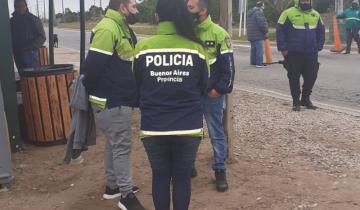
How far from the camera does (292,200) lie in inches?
176

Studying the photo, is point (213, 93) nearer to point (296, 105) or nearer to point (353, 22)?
point (296, 105)

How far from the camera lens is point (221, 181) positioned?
481 centimetres

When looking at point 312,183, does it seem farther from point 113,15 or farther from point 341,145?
point 113,15

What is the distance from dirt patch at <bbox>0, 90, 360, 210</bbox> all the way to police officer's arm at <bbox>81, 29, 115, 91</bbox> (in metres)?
1.22

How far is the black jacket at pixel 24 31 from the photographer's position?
8.84 metres

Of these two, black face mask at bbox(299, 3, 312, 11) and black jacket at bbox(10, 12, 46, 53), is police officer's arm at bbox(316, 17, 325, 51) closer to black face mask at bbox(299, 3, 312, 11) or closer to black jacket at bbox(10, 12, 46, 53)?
black face mask at bbox(299, 3, 312, 11)

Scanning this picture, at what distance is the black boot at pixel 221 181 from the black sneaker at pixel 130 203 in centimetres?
75

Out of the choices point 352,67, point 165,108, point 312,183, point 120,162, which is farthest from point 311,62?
point 352,67

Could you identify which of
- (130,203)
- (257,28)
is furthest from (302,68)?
(257,28)

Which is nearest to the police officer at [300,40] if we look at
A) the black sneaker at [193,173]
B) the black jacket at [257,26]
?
the black sneaker at [193,173]

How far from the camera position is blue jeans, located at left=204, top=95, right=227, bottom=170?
4.77 metres

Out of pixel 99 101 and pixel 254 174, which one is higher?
pixel 99 101

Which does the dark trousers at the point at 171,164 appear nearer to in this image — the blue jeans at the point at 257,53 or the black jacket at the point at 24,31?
the black jacket at the point at 24,31

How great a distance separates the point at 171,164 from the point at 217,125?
3.95 ft
